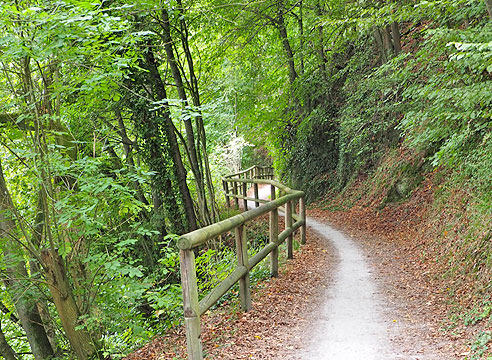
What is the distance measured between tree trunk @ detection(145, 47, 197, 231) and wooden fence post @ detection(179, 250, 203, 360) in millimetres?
6157

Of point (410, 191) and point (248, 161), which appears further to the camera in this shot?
point (248, 161)

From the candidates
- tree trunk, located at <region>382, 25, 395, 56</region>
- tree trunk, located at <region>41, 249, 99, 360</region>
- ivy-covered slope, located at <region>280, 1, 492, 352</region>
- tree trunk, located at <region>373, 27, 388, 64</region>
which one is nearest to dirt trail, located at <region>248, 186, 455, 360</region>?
ivy-covered slope, located at <region>280, 1, 492, 352</region>

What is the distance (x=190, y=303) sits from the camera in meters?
4.19

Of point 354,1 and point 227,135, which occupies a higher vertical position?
point 354,1

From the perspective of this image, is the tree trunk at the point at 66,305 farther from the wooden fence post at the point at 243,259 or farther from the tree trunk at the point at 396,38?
the tree trunk at the point at 396,38

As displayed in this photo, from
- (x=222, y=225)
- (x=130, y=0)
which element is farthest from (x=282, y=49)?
(x=222, y=225)

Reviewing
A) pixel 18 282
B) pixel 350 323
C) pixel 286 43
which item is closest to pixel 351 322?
pixel 350 323

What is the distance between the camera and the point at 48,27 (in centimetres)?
460

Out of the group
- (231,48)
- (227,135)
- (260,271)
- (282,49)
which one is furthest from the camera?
(227,135)

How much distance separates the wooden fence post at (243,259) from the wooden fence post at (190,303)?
1.53 m

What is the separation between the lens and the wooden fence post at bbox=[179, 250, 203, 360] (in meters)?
4.13

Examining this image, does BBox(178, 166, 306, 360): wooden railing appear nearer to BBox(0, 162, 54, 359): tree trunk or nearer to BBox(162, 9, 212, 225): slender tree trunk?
BBox(0, 162, 54, 359): tree trunk

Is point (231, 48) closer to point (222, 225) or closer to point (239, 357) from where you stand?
point (222, 225)

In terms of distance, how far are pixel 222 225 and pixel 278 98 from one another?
15152 millimetres
